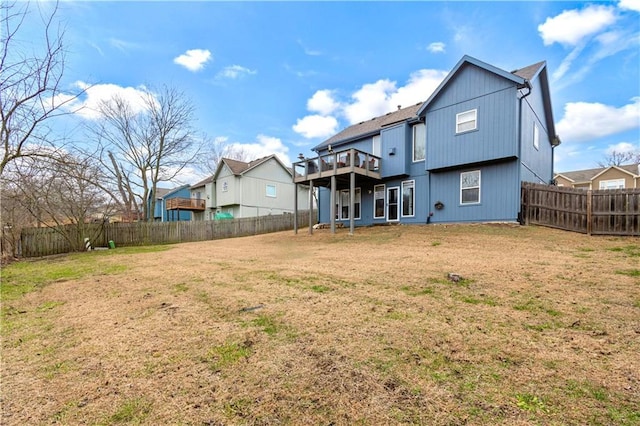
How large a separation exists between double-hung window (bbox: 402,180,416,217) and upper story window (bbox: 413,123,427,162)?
1.28 m

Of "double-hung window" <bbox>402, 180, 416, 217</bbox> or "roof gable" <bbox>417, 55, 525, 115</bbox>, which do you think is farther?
"double-hung window" <bbox>402, 180, 416, 217</bbox>

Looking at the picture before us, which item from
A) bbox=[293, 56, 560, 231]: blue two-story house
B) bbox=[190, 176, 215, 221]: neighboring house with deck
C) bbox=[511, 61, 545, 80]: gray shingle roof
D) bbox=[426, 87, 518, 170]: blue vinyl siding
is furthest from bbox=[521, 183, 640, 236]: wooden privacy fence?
bbox=[190, 176, 215, 221]: neighboring house with deck

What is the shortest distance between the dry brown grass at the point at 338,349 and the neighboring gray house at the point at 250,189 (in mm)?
21202

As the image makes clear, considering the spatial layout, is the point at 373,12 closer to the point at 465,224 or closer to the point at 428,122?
the point at 428,122

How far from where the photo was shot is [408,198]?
15039mm

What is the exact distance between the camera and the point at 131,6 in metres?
8.62

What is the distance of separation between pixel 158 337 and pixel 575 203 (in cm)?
1302

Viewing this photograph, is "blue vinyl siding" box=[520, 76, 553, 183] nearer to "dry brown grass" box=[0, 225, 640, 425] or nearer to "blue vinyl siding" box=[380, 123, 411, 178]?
"blue vinyl siding" box=[380, 123, 411, 178]

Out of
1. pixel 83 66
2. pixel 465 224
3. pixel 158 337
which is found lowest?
pixel 158 337

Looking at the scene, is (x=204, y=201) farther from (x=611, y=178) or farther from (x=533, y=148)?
(x=611, y=178)

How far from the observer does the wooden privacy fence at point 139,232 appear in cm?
1362

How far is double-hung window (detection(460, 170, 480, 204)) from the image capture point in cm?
1273

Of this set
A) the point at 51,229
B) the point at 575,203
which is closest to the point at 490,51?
the point at 575,203

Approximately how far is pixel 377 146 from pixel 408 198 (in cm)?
359
